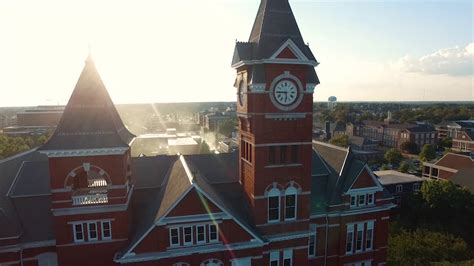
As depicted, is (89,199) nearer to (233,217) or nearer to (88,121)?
(88,121)

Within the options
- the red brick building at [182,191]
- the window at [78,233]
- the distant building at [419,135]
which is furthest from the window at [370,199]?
the distant building at [419,135]

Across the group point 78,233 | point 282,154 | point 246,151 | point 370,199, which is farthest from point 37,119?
point 370,199

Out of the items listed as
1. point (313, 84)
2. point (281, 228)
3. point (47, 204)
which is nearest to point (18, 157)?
point (47, 204)

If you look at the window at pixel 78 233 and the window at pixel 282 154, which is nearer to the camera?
the window at pixel 78 233

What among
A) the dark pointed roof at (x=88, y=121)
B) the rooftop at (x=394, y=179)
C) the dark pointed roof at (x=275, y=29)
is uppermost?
the dark pointed roof at (x=275, y=29)

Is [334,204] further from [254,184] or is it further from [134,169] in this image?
[134,169]

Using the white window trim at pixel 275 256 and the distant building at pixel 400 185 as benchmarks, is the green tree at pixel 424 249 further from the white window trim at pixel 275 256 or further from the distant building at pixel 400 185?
the distant building at pixel 400 185

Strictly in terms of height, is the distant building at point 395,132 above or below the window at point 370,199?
below

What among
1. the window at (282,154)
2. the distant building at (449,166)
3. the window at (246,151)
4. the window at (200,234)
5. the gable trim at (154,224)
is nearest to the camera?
the gable trim at (154,224)
